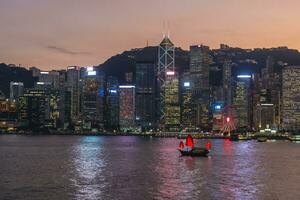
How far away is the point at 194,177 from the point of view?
262ft

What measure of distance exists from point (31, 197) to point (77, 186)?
10.6 metres

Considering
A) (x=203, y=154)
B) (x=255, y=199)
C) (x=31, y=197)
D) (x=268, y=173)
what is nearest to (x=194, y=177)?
(x=268, y=173)

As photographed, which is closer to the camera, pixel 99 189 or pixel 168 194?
pixel 168 194

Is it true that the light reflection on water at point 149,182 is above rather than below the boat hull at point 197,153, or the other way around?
below

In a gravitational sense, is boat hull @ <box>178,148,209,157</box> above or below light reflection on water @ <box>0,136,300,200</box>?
above

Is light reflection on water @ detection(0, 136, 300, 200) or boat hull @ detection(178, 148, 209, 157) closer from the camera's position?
light reflection on water @ detection(0, 136, 300, 200)

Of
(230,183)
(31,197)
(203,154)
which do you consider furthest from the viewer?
(203,154)

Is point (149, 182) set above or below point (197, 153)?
below

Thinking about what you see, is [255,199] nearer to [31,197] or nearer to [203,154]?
[31,197]

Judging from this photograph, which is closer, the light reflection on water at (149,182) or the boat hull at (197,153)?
the light reflection on water at (149,182)

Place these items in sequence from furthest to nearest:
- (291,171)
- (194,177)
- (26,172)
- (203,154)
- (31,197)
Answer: (203,154)
(291,171)
(26,172)
(194,177)
(31,197)

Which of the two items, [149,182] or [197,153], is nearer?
[149,182]

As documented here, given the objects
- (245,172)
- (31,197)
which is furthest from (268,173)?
(31,197)

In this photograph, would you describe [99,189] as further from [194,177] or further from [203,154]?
[203,154]
